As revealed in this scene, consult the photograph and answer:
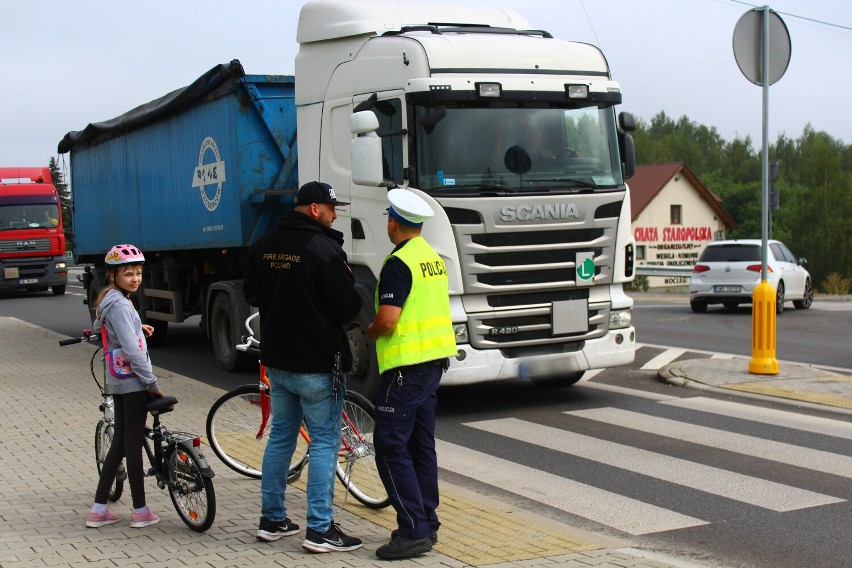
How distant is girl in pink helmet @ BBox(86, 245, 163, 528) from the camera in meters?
6.04

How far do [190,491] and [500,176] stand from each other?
4.79m

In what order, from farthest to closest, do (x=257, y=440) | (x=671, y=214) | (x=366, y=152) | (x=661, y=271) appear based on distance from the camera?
(x=671, y=214) < (x=661, y=271) < (x=366, y=152) < (x=257, y=440)

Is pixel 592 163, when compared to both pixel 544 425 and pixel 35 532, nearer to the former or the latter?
pixel 544 425

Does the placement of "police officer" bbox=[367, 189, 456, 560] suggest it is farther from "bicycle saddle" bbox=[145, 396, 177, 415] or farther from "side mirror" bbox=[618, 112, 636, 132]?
"side mirror" bbox=[618, 112, 636, 132]

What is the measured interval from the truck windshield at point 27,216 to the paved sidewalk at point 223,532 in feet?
93.9

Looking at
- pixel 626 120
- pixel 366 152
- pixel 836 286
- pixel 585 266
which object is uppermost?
pixel 626 120

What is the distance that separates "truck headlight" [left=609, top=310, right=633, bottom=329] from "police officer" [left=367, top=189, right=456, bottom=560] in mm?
4966

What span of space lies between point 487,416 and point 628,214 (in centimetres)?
236

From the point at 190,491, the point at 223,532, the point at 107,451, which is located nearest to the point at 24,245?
the point at 107,451

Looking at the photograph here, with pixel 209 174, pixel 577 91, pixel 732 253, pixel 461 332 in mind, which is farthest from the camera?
pixel 732 253

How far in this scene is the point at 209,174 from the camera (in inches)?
536

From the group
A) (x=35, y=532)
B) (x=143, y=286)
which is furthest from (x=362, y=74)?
(x=143, y=286)

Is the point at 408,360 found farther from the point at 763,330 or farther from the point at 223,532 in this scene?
the point at 763,330

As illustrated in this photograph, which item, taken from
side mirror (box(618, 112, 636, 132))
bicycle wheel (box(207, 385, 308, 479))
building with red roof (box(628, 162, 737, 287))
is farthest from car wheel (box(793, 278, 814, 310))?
building with red roof (box(628, 162, 737, 287))
